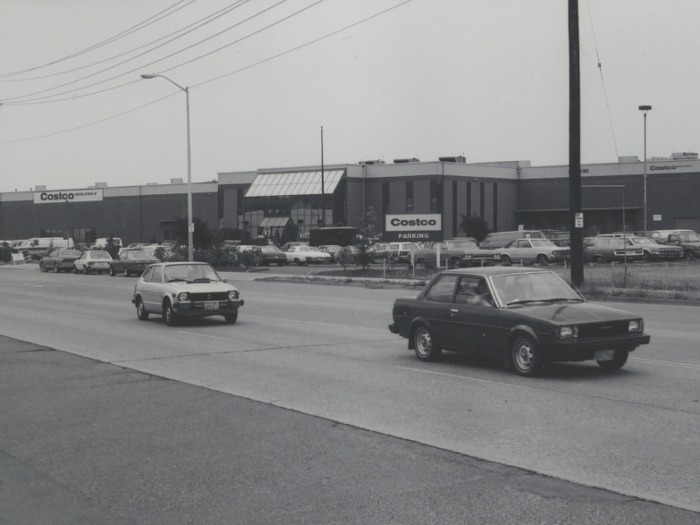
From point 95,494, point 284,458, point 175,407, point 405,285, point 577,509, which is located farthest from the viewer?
point 405,285

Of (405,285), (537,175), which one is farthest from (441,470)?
(537,175)

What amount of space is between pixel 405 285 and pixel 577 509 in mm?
27784

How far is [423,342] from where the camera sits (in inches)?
503

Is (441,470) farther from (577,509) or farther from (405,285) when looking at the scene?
(405,285)

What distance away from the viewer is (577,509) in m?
5.45

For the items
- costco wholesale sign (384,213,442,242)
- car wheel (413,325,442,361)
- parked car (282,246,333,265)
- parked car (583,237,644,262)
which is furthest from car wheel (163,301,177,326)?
parked car (282,246,333,265)

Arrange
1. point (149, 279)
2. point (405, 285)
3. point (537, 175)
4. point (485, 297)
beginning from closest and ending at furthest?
point (485, 297), point (149, 279), point (405, 285), point (537, 175)

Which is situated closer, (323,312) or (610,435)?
(610,435)

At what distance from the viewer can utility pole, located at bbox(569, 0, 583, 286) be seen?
24.8 metres

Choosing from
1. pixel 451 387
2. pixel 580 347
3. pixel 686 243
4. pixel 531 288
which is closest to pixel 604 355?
pixel 580 347

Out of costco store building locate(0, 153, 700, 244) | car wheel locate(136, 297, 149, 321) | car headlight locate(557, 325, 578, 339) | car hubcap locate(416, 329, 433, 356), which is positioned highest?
costco store building locate(0, 153, 700, 244)

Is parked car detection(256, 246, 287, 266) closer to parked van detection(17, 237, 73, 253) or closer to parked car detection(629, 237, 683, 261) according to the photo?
parked car detection(629, 237, 683, 261)

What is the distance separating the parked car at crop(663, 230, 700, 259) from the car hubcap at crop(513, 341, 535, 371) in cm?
3914

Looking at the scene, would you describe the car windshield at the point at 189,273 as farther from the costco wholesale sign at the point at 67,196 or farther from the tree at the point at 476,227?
the costco wholesale sign at the point at 67,196
